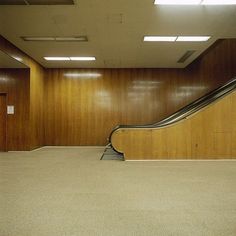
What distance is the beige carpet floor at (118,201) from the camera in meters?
2.73

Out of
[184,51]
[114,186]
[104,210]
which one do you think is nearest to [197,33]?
[184,51]

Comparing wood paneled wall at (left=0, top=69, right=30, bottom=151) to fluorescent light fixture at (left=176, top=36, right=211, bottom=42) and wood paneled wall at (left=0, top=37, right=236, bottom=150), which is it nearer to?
wood paneled wall at (left=0, top=37, right=236, bottom=150)

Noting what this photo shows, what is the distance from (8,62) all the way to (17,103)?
1.62 meters

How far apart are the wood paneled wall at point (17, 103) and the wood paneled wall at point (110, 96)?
6.59 feet

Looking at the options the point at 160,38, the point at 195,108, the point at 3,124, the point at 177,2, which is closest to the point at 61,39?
the point at 160,38

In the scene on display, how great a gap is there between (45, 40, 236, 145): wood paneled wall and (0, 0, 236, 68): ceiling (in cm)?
248

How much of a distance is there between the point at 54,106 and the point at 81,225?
9.42 meters

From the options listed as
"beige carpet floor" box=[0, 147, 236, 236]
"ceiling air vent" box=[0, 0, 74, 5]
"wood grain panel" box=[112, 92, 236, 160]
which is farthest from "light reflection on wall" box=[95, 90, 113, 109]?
"ceiling air vent" box=[0, 0, 74, 5]

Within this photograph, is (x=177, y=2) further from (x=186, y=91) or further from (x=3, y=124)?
(x=3, y=124)

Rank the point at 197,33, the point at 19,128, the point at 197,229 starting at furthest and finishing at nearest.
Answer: the point at 19,128 < the point at 197,33 < the point at 197,229

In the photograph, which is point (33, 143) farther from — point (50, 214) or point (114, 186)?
point (50, 214)

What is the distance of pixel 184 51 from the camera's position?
9.02 meters

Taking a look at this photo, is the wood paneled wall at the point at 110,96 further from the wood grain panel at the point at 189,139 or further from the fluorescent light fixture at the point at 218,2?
the fluorescent light fixture at the point at 218,2

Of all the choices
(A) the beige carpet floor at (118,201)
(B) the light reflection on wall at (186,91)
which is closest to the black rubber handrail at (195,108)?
(B) the light reflection on wall at (186,91)
